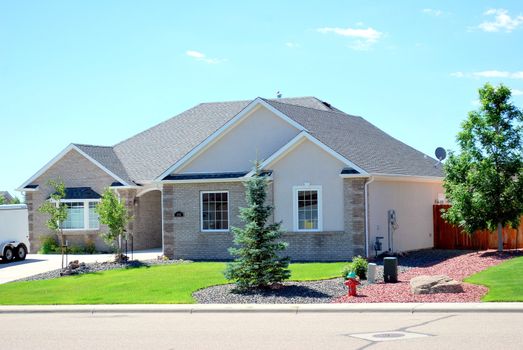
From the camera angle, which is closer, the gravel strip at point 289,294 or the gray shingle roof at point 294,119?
the gravel strip at point 289,294

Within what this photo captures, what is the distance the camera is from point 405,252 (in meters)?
31.1

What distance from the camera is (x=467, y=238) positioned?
33219 mm

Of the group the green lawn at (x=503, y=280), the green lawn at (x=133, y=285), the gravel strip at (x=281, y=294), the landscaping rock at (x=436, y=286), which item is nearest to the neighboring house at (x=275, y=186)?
the green lawn at (x=133, y=285)

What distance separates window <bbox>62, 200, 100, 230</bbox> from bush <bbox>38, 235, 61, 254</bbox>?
105cm

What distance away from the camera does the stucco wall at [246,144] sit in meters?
30.8

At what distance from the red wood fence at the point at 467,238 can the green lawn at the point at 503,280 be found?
22.2 feet

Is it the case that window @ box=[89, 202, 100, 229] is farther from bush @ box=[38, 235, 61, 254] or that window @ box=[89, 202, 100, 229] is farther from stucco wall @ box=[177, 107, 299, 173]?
stucco wall @ box=[177, 107, 299, 173]

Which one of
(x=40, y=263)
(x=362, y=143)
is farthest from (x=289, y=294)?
(x=40, y=263)

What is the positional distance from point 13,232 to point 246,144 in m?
11.7

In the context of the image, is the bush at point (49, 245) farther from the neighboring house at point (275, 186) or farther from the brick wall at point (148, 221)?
the brick wall at point (148, 221)

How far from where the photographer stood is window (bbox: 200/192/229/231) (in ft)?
99.8

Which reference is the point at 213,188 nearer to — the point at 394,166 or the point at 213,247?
the point at 213,247
